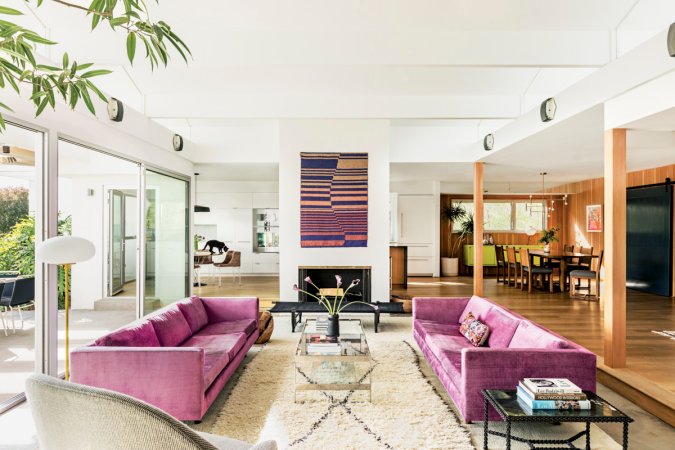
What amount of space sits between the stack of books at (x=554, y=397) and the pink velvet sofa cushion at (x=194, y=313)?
10.2 feet

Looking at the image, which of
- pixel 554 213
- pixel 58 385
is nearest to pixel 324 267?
pixel 58 385

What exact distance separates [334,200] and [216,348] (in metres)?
3.68

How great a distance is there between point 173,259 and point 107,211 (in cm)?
168

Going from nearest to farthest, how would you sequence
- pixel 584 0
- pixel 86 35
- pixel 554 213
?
pixel 584 0, pixel 86 35, pixel 554 213

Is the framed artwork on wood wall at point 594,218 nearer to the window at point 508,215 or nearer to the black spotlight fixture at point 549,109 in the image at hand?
the window at point 508,215

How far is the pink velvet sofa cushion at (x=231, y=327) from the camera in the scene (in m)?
4.12

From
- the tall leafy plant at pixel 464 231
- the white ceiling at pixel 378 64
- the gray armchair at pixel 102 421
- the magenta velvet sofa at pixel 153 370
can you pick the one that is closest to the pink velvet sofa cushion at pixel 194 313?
the magenta velvet sofa at pixel 153 370

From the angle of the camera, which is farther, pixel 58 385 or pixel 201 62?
pixel 201 62

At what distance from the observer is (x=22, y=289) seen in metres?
4.61

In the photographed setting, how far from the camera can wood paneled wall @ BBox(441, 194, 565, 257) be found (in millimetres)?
12164

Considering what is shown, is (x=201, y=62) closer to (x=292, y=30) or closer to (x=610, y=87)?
(x=292, y=30)

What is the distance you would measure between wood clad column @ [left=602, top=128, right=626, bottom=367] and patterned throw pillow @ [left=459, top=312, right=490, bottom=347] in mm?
1172

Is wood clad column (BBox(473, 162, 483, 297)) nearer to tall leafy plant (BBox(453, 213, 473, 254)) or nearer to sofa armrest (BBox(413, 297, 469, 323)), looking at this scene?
sofa armrest (BBox(413, 297, 469, 323))

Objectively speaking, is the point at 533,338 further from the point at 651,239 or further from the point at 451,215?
the point at 451,215
